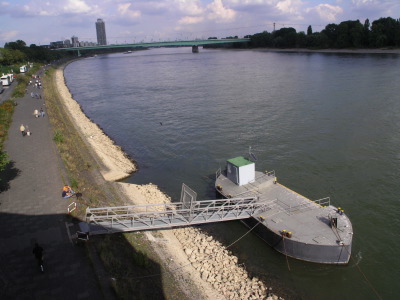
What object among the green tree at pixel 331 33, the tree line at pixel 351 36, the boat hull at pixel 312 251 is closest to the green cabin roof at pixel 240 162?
the boat hull at pixel 312 251

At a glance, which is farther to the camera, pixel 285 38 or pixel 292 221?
pixel 285 38

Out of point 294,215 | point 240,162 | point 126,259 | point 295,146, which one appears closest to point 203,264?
point 126,259

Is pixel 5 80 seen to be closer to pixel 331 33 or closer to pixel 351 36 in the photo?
pixel 351 36

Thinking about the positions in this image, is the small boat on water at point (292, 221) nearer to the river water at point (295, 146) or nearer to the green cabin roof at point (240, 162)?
the green cabin roof at point (240, 162)

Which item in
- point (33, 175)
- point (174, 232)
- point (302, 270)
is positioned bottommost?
point (302, 270)

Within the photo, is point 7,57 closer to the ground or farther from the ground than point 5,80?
farther from the ground

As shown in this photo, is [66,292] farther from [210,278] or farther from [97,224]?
[210,278]

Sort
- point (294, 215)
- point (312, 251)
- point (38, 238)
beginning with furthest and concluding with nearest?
point (294, 215) < point (312, 251) < point (38, 238)

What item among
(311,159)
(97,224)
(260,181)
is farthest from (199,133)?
(97,224)
